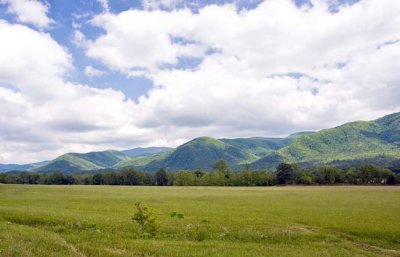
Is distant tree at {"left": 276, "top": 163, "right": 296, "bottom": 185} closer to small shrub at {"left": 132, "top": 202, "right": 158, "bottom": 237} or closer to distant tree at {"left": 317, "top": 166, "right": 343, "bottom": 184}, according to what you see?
distant tree at {"left": 317, "top": 166, "right": 343, "bottom": 184}

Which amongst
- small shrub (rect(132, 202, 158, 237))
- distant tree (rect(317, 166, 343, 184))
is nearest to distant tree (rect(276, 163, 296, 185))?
distant tree (rect(317, 166, 343, 184))

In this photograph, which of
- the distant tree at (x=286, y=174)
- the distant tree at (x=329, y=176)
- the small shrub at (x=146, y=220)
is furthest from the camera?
the distant tree at (x=286, y=174)

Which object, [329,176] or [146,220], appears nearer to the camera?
[146,220]

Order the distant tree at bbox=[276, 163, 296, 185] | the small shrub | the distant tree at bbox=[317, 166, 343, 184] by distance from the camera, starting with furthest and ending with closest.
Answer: the distant tree at bbox=[276, 163, 296, 185]
the distant tree at bbox=[317, 166, 343, 184]
the small shrub

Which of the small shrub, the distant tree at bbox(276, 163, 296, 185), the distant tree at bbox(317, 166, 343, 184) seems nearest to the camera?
the small shrub

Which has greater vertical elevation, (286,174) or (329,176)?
(286,174)

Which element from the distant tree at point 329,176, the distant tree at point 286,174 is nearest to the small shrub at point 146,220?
the distant tree at point 286,174

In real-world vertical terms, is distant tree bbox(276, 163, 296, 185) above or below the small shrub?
above

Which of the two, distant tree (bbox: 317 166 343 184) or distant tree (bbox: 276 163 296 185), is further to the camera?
distant tree (bbox: 276 163 296 185)

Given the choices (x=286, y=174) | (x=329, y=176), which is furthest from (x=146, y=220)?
(x=329, y=176)

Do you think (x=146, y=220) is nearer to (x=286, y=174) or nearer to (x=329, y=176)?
(x=286, y=174)

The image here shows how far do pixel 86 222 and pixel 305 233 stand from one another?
59.1ft

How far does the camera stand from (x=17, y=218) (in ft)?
112

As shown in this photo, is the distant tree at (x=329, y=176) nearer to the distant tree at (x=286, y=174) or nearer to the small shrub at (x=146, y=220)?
the distant tree at (x=286, y=174)
